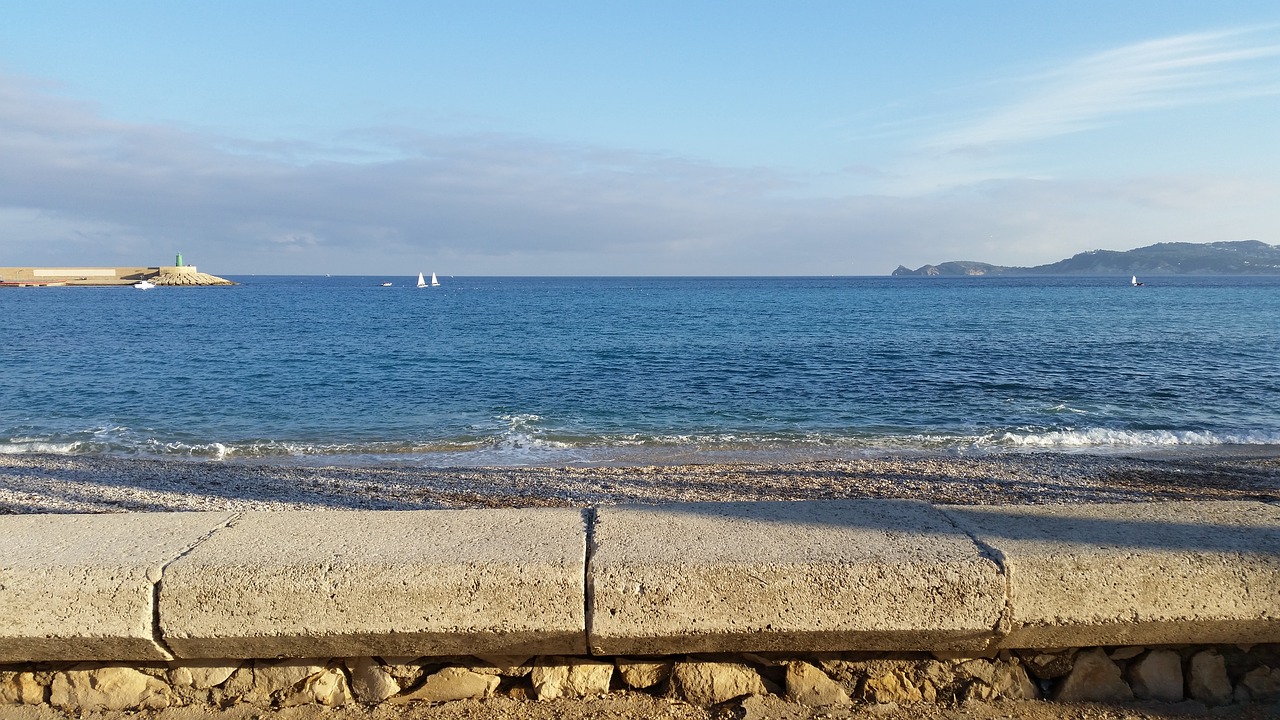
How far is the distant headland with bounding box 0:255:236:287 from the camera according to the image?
122438 millimetres

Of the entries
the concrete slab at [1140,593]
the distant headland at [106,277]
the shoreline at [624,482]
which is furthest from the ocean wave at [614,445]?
the distant headland at [106,277]

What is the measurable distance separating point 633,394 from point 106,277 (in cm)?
13840

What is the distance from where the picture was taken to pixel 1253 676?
8.68 feet

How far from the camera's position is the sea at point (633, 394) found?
13.6m

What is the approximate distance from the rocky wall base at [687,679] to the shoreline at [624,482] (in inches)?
228

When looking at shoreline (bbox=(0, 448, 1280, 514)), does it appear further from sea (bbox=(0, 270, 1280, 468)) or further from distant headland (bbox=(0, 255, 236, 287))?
distant headland (bbox=(0, 255, 236, 287))

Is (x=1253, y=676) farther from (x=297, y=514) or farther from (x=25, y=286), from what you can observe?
(x=25, y=286)

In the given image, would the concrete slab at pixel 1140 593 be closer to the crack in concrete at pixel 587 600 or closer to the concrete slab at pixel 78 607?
the crack in concrete at pixel 587 600

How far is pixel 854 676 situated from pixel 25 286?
14306 centimetres

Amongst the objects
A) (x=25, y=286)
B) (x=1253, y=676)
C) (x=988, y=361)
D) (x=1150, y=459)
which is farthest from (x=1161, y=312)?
(x=25, y=286)

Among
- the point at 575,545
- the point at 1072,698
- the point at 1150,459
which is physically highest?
the point at 575,545

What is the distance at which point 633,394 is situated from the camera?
1939cm

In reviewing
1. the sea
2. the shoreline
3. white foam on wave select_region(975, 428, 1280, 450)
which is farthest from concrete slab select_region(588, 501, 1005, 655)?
white foam on wave select_region(975, 428, 1280, 450)

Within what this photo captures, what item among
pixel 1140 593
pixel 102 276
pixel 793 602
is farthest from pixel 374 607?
pixel 102 276
